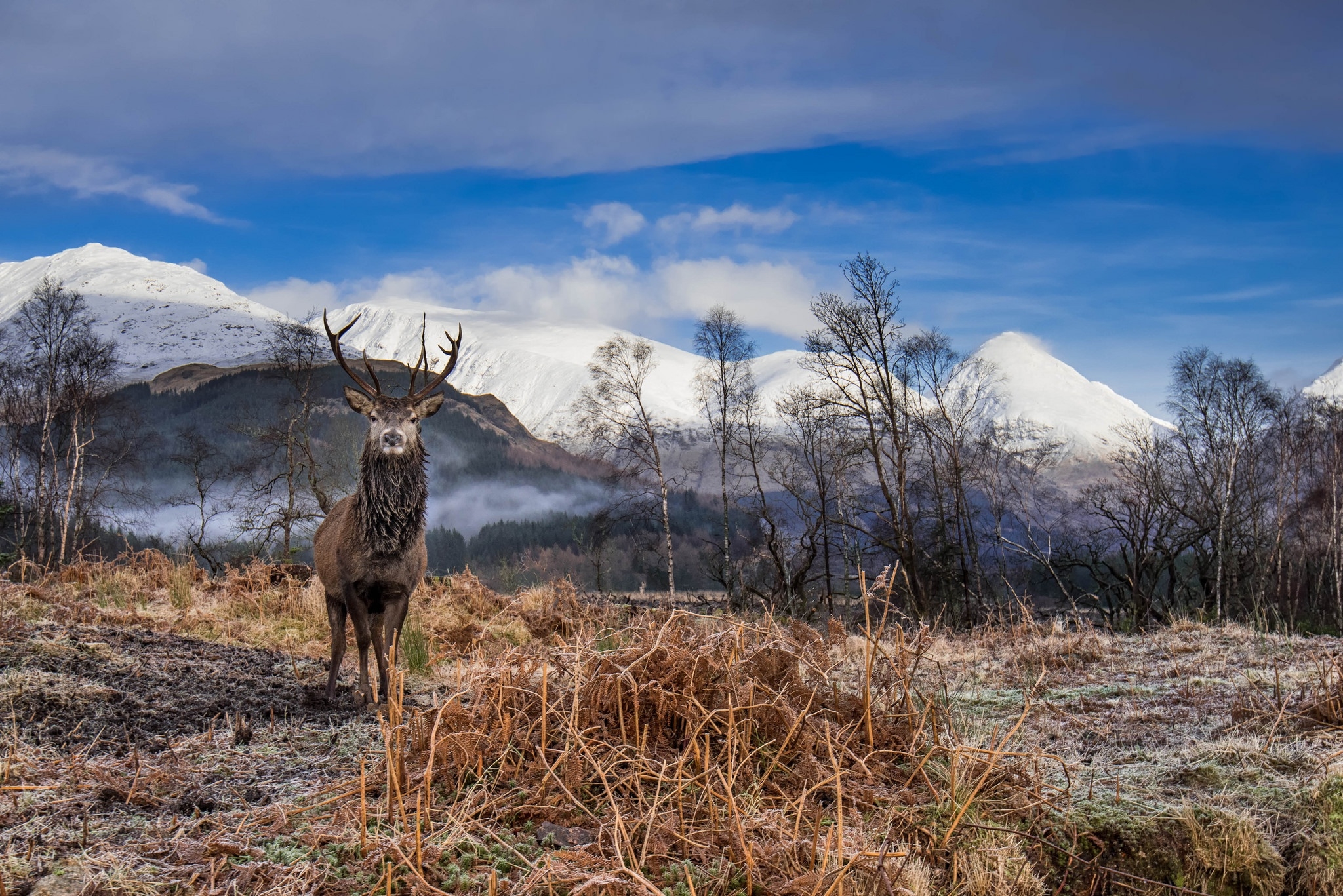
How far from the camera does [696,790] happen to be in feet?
9.37

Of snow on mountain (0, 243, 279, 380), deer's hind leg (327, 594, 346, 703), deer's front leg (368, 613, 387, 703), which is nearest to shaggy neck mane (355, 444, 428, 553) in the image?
deer's front leg (368, 613, 387, 703)

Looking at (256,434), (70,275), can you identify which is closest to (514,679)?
(256,434)

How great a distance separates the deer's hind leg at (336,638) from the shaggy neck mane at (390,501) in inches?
30.3

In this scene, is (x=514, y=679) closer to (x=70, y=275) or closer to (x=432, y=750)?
(x=432, y=750)

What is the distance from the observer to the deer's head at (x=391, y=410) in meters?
5.94

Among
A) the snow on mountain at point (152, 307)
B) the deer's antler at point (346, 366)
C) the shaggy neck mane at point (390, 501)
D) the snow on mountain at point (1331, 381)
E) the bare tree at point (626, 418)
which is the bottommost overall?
the shaggy neck mane at point (390, 501)

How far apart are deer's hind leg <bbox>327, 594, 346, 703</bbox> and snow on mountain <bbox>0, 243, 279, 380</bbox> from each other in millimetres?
62738

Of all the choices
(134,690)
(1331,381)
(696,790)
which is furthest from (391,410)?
(1331,381)

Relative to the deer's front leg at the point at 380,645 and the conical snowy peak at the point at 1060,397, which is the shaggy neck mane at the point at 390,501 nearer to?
the deer's front leg at the point at 380,645

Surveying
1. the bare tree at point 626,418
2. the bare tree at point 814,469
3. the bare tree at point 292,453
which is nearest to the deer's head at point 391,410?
the bare tree at point 292,453

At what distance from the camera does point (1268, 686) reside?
4938 mm

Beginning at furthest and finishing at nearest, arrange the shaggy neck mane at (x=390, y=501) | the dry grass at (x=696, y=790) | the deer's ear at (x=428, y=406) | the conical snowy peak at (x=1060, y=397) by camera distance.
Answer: the conical snowy peak at (x=1060, y=397) → the deer's ear at (x=428, y=406) → the shaggy neck mane at (x=390, y=501) → the dry grass at (x=696, y=790)

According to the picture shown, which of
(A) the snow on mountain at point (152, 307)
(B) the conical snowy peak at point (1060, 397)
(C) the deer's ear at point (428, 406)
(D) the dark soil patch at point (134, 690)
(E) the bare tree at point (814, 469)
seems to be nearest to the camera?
(D) the dark soil patch at point (134, 690)

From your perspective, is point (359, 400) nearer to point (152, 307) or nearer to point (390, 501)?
point (390, 501)
